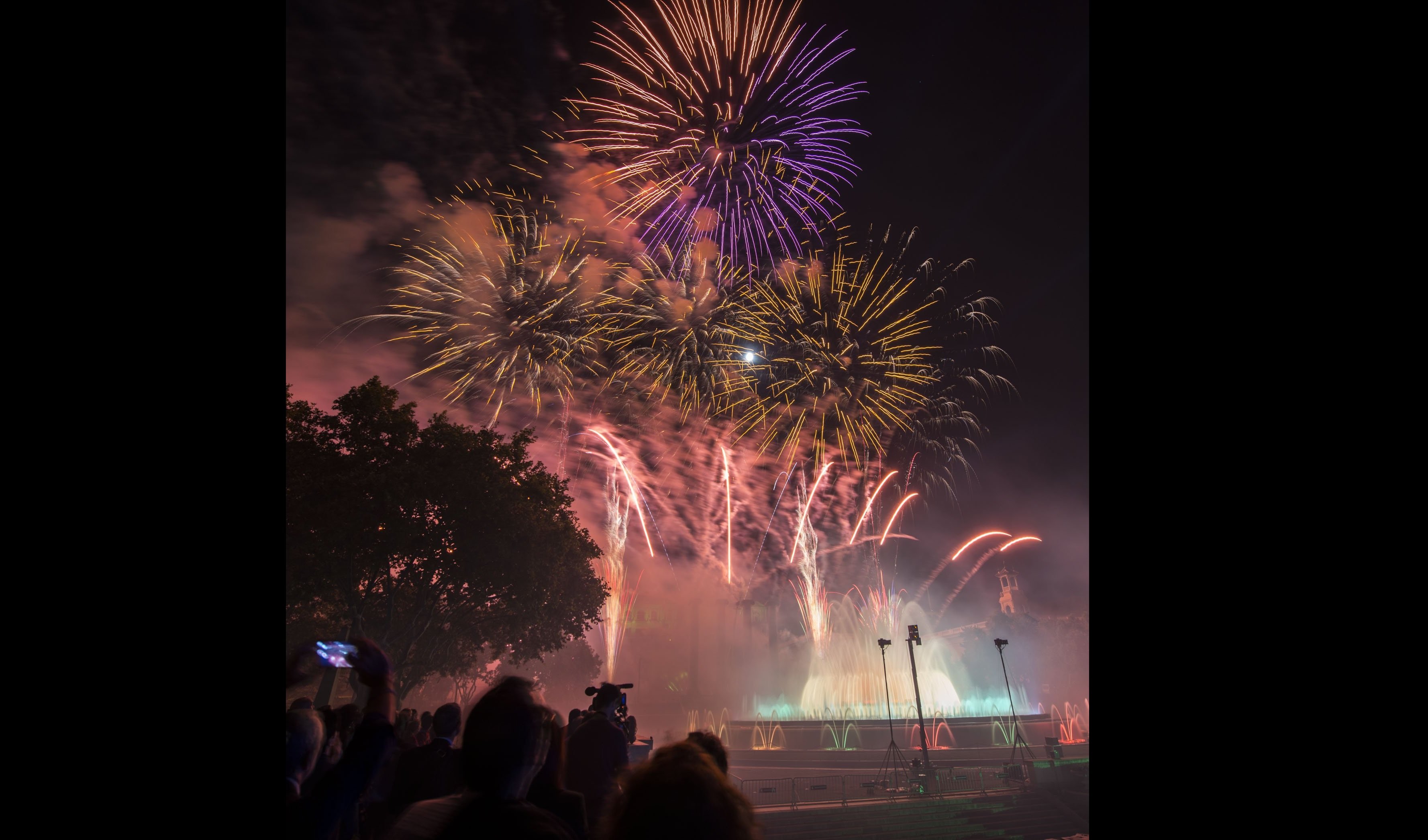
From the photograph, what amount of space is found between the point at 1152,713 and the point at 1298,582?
55 cm

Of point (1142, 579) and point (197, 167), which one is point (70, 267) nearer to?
point (197, 167)

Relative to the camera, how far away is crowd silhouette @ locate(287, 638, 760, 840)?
1894 millimetres

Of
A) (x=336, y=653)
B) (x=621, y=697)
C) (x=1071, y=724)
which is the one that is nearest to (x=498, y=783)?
(x=336, y=653)

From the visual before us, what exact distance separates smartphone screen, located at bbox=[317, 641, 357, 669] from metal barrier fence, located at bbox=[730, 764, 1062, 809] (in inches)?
707

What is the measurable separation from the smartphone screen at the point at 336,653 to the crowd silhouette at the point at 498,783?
4cm

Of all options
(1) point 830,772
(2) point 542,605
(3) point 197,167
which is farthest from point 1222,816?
(1) point 830,772

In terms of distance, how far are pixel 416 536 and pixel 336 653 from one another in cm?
2331

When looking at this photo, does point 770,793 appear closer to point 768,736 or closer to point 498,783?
point 768,736

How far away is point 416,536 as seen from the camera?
24.0 meters

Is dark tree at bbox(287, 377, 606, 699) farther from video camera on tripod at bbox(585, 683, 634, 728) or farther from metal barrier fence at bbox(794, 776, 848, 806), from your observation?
video camera on tripod at bbox(585, 683, 634, 728)

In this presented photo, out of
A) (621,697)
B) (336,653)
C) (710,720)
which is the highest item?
(336,653)

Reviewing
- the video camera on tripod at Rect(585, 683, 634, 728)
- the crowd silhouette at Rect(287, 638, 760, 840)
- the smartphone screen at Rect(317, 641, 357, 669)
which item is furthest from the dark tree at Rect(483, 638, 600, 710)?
the smartphone screen at Rect(317, 641, 357, 669)

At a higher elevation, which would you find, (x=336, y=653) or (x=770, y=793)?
(x=336, y=653)

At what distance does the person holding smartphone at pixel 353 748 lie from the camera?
2477 mm
